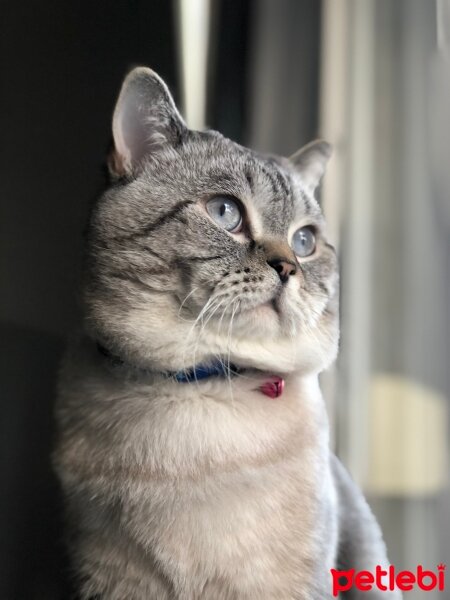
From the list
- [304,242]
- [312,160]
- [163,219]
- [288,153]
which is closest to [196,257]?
[163,219]

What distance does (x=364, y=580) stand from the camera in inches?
36.4

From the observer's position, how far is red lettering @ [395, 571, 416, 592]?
35.4 inches

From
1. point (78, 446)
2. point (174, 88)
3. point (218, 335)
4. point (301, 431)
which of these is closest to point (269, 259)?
point (218, 335)

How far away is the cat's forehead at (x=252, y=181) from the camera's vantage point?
0.90 metres

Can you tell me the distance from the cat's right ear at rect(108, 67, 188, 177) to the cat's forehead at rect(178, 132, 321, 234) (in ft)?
0.14

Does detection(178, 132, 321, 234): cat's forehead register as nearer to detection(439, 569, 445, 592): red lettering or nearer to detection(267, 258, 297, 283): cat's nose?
detection(267, 258, 297, 283): cat's nose

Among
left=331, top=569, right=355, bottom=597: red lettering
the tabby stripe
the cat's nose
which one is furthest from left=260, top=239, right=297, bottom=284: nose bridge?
left=331, top=569, right=355, bottom=597: red lettering

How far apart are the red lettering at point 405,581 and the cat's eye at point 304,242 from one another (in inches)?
18.2

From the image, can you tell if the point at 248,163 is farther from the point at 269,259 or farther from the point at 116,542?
the point at 116,542

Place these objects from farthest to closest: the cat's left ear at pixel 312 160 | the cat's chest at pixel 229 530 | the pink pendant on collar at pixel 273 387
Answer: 1. the cat's left ear at pixel 312 160
2. the pink pendant on collar at pixel 273 387
3. the cat's chest at pixel 229 530
